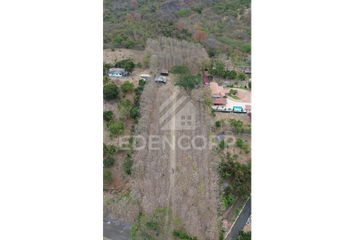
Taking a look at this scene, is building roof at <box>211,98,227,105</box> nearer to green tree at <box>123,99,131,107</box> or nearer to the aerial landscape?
the aerial landscape

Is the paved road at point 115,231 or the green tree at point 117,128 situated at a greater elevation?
the green tree at point 117,128

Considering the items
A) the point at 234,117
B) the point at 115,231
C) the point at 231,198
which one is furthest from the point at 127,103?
the point at 231,198

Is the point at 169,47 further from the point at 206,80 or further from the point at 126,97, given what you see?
the point at 126,97

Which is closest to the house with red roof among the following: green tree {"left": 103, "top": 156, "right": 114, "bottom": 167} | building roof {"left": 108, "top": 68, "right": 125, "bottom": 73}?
building roof {"left": 108, "top": 68, "right": 125, "bottom": 73}

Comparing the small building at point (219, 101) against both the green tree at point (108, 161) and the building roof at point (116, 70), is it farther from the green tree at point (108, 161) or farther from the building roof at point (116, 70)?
the green tree at point (108, 161)

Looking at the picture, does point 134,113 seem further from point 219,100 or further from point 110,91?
point 219,100

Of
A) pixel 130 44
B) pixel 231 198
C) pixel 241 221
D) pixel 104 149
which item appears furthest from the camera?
pixel 130 44

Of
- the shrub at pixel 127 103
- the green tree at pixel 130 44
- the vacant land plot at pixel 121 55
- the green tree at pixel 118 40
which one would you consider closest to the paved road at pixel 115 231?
the shrub at pixel 127 103

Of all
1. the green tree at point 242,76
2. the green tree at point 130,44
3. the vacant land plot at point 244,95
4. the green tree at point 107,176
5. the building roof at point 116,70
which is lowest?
the green tree at point 107,176
